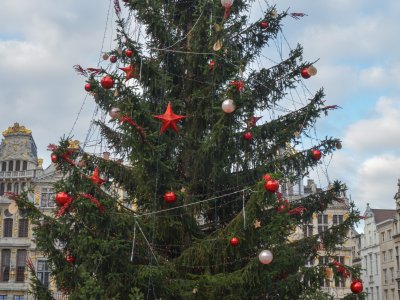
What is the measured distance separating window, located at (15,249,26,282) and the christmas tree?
1114 inches

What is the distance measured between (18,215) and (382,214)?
32.3m

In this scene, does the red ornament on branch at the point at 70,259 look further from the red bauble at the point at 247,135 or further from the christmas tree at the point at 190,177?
the red bauble at the point at 247,135

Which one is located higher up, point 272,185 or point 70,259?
point 272,185

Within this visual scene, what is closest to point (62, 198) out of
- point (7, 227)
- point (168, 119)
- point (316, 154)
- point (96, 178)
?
point (96, 178)

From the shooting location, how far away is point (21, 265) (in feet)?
126

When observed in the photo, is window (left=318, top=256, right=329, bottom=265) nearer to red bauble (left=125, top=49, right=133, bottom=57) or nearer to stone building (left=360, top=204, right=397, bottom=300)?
red bauble (left=125, top=49, right=133, bottom=57)

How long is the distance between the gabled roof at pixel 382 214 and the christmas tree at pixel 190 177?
4212 centimetres

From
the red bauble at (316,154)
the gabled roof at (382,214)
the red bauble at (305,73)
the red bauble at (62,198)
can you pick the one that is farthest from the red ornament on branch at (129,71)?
the gabled roof at (382,214)

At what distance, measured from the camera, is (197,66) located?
12250mm

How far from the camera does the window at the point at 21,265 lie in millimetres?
38281

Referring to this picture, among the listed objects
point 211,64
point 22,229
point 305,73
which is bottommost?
point 22,229

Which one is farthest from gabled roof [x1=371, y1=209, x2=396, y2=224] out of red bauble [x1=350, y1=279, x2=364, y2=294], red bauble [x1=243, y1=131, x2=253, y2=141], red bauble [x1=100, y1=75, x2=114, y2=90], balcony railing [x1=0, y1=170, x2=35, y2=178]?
red bauble [x1=100, y1=75, x2=114, y2=90]

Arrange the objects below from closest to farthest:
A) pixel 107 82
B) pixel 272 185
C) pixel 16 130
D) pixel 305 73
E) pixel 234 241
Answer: pixel 272 185 < pixel 234 241 < pixel 107 82 < pixel 305 73 < pixel 16 130

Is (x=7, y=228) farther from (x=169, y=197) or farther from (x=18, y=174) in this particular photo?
(x=169, y=197)
